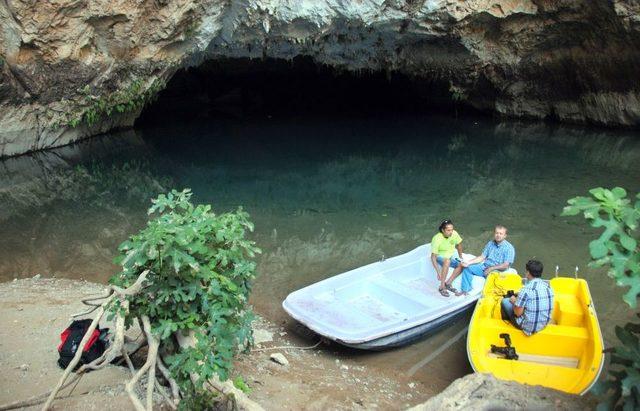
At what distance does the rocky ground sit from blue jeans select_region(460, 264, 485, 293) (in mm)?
1812

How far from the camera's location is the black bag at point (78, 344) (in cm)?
445

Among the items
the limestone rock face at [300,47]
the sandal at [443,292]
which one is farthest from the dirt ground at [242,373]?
the limestone rock face at [300,47]

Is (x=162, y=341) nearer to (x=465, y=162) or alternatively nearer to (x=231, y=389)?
(x=231, y=389)

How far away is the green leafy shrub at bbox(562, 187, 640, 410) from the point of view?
2.34 metres

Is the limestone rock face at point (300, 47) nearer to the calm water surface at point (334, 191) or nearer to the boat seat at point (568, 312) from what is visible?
the calm water surface at point (334, 191)

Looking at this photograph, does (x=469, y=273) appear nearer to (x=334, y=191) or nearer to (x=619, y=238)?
(x=619, y=238)

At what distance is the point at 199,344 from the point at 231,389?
37cm

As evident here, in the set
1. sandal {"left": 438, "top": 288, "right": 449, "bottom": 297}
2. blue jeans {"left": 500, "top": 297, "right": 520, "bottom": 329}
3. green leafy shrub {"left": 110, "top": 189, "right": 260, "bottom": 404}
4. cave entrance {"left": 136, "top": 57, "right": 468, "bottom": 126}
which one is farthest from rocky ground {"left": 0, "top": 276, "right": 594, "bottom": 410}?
cave entrance {"left": 136, "top": 57, "right": 468, "bottom": 126}

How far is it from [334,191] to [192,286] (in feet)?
27.6

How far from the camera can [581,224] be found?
9.70 meters

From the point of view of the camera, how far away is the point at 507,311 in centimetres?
573

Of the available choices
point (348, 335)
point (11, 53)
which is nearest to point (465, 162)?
point (348, 335)

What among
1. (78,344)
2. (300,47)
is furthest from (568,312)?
(300,47)

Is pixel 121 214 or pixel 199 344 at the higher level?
pixel 199 344
